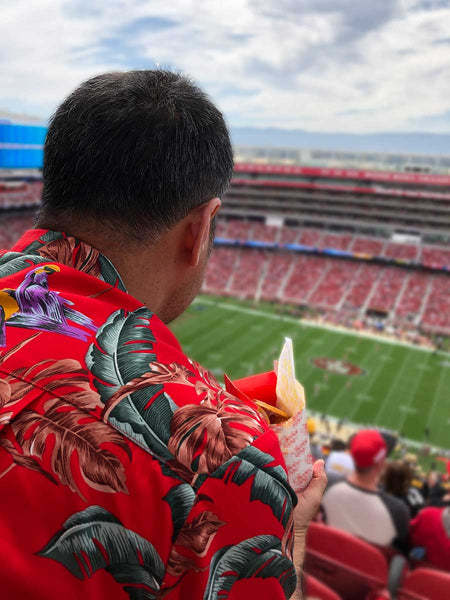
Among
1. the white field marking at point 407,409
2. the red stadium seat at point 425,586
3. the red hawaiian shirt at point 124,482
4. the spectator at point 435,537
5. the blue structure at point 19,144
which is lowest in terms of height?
the white field marking at point 407,409

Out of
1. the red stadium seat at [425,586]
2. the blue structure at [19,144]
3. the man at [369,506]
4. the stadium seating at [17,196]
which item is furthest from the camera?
the stadium seating at [17,196]

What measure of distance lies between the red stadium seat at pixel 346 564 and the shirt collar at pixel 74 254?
380 cm

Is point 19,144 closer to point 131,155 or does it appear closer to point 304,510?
point 131,155

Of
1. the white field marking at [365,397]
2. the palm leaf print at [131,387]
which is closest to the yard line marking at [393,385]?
the white field marking at [365,397]

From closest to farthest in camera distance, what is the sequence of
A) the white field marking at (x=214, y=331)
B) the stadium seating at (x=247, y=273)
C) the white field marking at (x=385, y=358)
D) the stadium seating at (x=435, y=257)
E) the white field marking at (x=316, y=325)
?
the white field marking at (x=385, y=358) → the white field marking at (x=214, y=331) → the white field marking at (x=316, y=325) → the stadium seating at (x=435, y=257) → the stadium seating at (x=247, y=273)

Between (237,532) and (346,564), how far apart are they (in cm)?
399

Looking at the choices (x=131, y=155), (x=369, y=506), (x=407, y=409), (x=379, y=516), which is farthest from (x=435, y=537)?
(x=407, y=409)

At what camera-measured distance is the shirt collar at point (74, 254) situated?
4.42 feet

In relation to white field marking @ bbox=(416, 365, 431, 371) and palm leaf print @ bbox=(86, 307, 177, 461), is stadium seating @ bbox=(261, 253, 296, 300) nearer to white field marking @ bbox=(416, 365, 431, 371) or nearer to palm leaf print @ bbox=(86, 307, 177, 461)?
white field marking @ bbox=(416, 365, 431, 371)

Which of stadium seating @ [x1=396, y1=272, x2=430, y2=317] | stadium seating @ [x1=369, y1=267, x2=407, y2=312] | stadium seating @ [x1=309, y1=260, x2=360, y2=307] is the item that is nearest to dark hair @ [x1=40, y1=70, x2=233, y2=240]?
stadium seating @ [x1=396, y1=272, x2=430, y2=317]

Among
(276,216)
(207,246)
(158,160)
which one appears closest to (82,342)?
(158,160)

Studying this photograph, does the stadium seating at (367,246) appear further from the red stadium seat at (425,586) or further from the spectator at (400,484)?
the red stadium seat at (425,586)

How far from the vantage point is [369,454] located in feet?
16.0

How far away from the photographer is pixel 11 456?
95 cm
